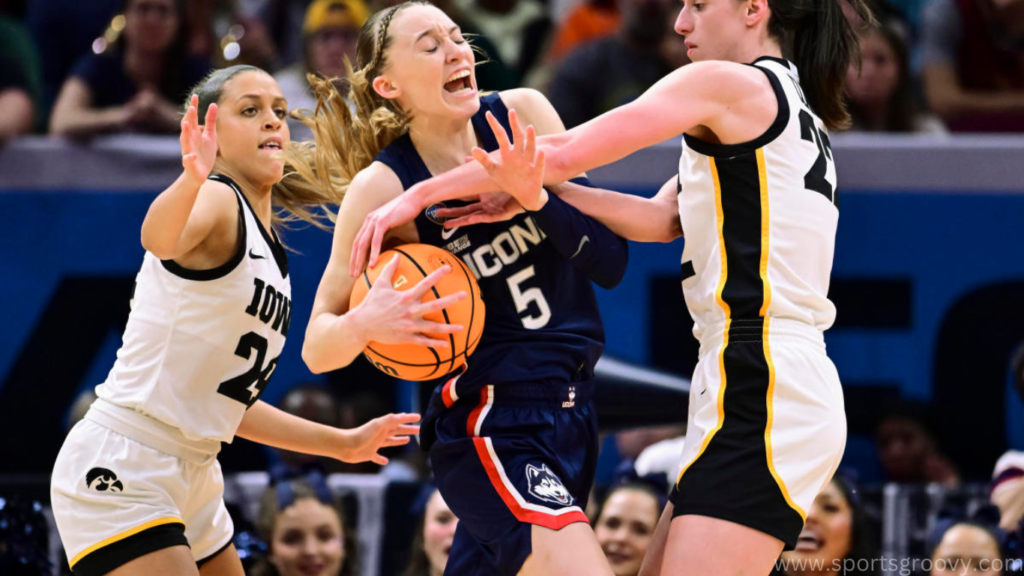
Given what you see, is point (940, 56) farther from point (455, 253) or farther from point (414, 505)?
point (455, 253)

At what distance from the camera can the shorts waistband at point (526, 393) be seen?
4.07 m

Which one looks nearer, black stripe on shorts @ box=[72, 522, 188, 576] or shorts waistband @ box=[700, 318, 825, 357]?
shorts waistband @ box=[700, 318, 825, 357]

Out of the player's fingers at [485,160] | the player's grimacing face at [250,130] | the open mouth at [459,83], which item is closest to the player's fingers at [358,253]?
the player's fingers at [485,160]

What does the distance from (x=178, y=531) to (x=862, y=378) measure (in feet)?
14.1

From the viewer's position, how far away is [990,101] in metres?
7.99

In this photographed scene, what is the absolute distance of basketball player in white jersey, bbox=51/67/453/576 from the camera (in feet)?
13.5

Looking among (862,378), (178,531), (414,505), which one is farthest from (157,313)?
(862,378)

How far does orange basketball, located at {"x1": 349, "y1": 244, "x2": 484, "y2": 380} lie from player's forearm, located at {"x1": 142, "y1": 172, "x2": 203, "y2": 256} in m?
0.56

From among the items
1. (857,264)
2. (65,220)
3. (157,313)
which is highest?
(157,313)

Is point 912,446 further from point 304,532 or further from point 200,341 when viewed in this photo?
point 200,341

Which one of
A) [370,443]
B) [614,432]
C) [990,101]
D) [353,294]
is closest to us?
[353,294]

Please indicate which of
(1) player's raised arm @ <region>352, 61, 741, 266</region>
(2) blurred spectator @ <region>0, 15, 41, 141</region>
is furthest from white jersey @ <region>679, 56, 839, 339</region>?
(2) blurred spectator @ <region>0, 15, 41, 141</region>

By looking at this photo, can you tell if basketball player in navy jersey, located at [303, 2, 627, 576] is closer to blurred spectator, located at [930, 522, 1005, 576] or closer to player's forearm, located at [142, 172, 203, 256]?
player's forearm, located at [142, 172, 203, 256]

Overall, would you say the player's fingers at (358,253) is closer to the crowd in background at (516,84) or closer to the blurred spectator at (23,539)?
the crowd in background at (516,84)
